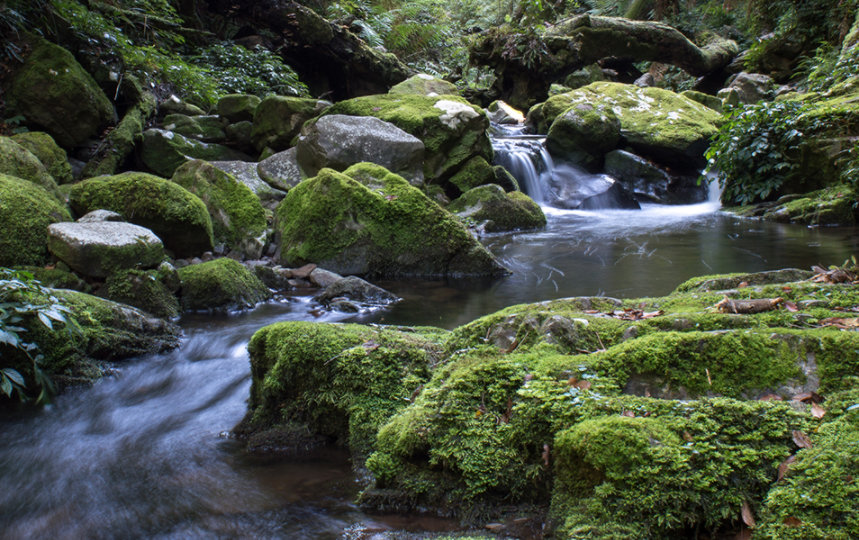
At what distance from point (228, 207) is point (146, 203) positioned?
155cm

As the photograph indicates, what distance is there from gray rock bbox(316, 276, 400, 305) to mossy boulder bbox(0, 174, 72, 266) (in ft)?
9.33

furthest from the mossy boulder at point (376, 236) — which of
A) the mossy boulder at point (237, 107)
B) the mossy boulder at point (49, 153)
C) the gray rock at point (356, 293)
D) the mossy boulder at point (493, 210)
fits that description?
the mossy boulder at point (237, 107)

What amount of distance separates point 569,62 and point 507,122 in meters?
4.10

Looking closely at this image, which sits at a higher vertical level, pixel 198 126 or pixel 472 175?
pixel 198 126

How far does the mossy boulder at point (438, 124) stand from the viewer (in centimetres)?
1158

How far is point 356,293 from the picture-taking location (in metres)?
6.32

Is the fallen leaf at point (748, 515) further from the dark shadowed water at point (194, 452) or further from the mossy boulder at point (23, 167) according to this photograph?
the mossy boulder at point (23, 167)

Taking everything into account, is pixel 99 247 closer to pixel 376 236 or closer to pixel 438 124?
pixel 376 236

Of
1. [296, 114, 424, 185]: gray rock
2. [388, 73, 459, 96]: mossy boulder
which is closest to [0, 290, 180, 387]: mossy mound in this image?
[296, 114, 424, 185]: gray rock

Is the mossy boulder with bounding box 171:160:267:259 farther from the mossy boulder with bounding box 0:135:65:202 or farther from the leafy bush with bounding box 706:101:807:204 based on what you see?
the leafy bush with bounding box 706:101:807:204

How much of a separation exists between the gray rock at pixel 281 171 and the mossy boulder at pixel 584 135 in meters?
7.51

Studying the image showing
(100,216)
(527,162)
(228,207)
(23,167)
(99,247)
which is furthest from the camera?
(527,162)

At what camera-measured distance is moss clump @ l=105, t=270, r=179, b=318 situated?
5.37 meters

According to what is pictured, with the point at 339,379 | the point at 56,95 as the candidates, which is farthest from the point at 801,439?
the point at 56,95
